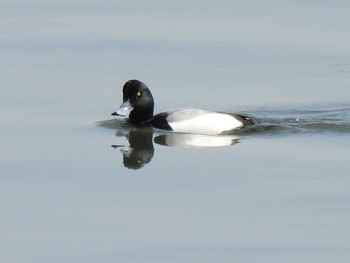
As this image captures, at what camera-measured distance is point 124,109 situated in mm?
14258

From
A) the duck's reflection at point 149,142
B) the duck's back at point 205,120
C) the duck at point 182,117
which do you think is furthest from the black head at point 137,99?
the duck's back at point 205,120

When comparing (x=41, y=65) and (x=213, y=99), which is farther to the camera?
(x=41, y=65)

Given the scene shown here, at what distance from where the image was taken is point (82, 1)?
64.0ft

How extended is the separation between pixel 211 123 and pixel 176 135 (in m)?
0.40

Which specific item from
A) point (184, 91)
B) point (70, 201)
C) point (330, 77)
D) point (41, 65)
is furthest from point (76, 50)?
point (70, 201)

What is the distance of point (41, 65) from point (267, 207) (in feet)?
20.6

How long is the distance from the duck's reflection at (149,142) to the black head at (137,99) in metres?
0.23

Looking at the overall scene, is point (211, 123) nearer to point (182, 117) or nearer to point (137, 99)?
point (182, 117)

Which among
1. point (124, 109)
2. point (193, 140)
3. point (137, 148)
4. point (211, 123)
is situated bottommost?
point (137, 148)

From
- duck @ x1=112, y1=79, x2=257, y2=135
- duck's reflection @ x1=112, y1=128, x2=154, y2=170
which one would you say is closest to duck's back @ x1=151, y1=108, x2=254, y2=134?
duck @ x1=112, y1=79, x2=257, y2=135

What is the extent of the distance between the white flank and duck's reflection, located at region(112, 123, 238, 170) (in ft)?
0.32

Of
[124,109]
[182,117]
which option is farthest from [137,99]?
[182,117]

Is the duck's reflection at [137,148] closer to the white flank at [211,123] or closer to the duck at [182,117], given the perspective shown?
the duck at [182,117]

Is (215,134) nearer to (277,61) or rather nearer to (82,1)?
(277,61)
